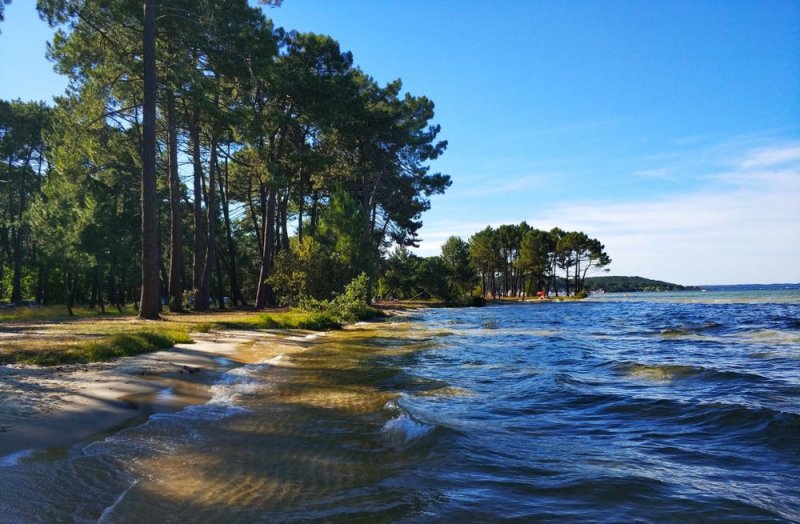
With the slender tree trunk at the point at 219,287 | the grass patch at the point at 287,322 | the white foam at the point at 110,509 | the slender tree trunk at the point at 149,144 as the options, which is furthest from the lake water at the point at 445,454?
the slender tree trunk at the point at 219,287

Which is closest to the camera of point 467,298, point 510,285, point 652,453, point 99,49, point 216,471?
point 216,471

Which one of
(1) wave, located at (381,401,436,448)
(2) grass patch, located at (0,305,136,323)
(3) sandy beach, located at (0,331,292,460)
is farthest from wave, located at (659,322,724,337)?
(2) grass patch, located at (0,305,136,323)

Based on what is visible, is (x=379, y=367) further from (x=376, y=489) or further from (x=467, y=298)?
(x=467, y=298)

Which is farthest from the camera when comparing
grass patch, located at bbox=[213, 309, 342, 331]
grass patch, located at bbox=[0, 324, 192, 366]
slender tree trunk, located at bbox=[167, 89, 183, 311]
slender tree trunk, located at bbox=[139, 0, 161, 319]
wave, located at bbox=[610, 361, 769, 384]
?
slender tree trunk, located at bbox=[167, 89, 183, 311]

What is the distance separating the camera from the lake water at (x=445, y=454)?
4129 mm

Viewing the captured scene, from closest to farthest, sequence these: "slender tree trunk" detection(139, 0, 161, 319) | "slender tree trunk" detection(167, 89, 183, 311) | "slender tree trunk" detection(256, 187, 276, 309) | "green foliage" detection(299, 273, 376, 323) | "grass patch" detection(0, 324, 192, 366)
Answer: "grass patch" detection(0, 324, 192, 366)
"slender tree trunk" detection(139, 0, 161, 319)
"slender tree trunk" detection(167, 89, 183, 311)
"green foliage" detection(299, 273, 376, 323)
"slender tree trunk" detection(256, 187, 276, 309)

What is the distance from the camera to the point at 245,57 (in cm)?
2245

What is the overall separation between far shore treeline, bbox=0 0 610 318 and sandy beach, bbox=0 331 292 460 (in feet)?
34.6

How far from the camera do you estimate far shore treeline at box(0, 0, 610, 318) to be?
20750mm

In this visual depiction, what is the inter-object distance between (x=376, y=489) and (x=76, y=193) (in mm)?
30541

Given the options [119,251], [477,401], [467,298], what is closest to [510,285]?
[467,298]

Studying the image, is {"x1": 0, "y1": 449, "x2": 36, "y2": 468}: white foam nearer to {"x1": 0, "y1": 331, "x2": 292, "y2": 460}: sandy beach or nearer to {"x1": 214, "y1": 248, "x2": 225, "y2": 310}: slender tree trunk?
{"x1": 0, "y1": 331, "x2": 292, "y2": 460}: sandy beach

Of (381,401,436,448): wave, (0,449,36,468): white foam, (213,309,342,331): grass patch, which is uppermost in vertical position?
(213,309,342,331): grass patch

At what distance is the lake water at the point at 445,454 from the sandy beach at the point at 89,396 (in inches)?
13.9
